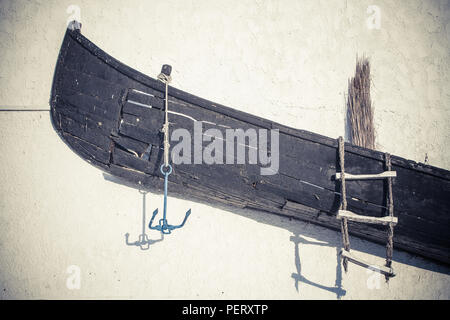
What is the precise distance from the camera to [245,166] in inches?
83.6

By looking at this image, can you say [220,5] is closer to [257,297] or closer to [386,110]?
[386,110]

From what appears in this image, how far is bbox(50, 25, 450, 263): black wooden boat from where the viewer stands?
6.74 feet


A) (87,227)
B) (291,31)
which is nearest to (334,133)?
(291,31)

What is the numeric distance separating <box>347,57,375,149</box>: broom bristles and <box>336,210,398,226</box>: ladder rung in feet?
2.81

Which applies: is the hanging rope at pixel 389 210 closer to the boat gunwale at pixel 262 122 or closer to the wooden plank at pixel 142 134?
the boat gunwale at pixel 262 122

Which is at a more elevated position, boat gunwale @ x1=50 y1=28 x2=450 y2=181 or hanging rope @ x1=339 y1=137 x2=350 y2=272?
boat gunwale @ x1=50 y1=28 x2=450 y2=181

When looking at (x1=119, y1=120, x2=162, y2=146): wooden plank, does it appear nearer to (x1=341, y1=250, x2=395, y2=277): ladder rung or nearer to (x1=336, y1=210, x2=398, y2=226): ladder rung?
(x1=336, y1=210, x2=398, y2=226): ladder rung

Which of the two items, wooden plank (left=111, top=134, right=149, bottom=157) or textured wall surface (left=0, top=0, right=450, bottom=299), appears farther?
textured wall surface (left=0, top=0, right=450, bottom=299)

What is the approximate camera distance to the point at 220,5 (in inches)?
112

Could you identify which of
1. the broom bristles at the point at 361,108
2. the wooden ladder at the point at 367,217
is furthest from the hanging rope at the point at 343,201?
the broom bristles at the point at 361,108

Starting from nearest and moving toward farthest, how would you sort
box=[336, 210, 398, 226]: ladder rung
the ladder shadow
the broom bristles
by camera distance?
box=[336, 210, 398, 226]: ladder rung → the ladder shadow → the broom bristles

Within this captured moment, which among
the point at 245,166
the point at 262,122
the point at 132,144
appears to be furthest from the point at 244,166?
the point at 132,144

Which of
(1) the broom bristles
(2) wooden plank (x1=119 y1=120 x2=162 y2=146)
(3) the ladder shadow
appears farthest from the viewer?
(1) the broom bristles

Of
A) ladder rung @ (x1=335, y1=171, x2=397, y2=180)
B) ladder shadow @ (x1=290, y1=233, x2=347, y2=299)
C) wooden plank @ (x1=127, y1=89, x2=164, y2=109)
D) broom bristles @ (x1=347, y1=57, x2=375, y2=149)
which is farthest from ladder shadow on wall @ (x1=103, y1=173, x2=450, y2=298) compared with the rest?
broom bristles @ (x1=347, y1=57, x2=375, y2=149)
